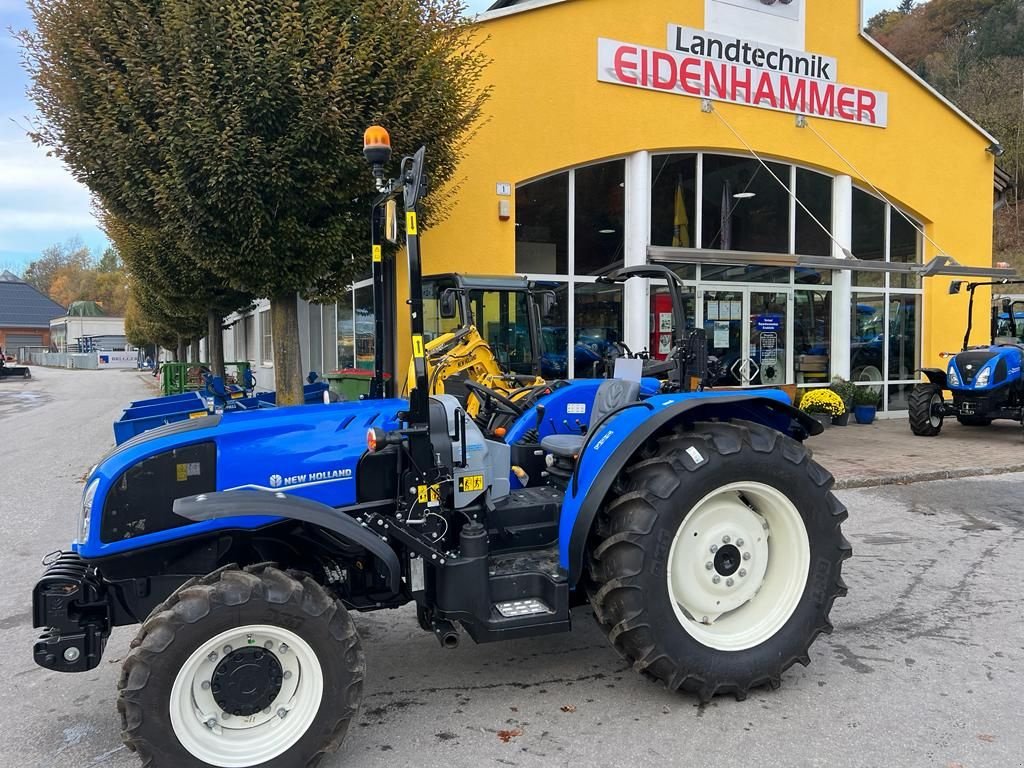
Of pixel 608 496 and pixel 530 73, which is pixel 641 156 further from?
pixel 608 496

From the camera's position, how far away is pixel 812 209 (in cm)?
1336

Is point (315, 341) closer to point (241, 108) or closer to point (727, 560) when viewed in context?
point (241, 108)

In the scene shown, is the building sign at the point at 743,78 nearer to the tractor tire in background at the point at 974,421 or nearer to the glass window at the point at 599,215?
the glass window at the point at 599,215

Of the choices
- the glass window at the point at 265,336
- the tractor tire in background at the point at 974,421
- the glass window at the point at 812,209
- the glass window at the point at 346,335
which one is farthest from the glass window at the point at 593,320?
the glass window at the point at 265,336

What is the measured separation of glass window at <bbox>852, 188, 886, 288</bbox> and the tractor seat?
11.0 metres

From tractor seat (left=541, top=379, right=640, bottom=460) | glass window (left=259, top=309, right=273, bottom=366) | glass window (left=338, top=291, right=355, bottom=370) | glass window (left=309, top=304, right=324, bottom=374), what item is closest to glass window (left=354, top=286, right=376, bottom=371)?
glass window (left=338, top=291, right=355, bottom=370)

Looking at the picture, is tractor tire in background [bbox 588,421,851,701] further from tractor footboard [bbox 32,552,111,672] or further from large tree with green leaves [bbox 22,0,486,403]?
large tree with green leaves [bbox 22,0,486,403]

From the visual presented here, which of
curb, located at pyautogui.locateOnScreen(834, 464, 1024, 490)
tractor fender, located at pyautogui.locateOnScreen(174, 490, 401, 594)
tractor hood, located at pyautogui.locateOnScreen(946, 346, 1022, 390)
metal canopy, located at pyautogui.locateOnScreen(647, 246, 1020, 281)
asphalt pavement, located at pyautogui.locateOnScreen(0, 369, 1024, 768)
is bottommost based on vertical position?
asphalt pavement, located at pyautogui.locateOnScreen(0, 369, 1024, 768)

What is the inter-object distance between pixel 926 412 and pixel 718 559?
32.3 ft

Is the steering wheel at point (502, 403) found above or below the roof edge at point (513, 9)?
below

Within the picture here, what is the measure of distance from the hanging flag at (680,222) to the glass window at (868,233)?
11.6ft

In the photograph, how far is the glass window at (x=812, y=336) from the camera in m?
13.3

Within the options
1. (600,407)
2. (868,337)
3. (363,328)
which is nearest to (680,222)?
(868,337)

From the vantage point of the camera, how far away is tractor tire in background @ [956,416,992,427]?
A: 40.4 feet
